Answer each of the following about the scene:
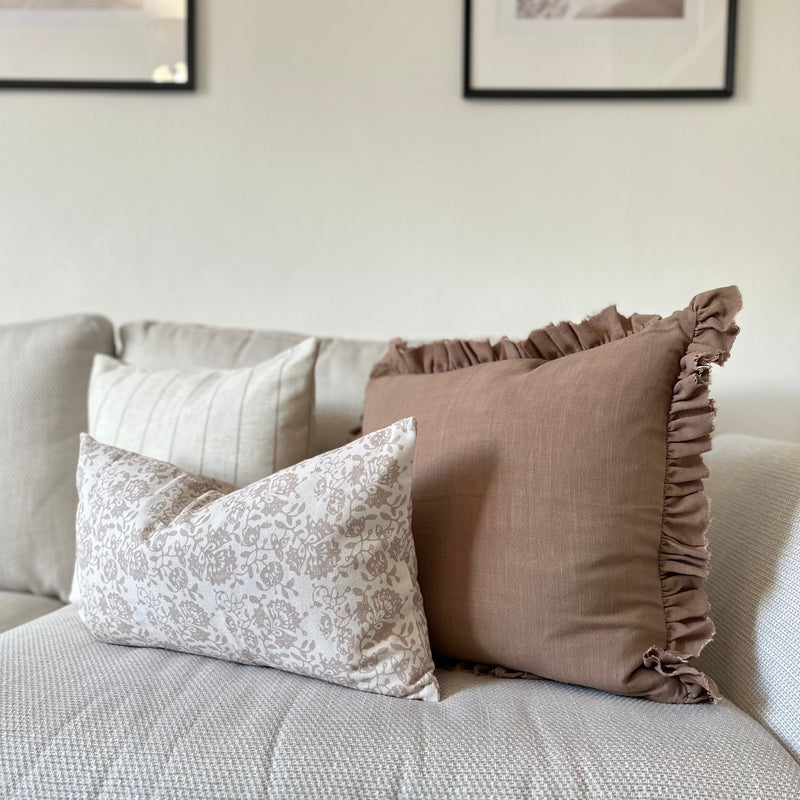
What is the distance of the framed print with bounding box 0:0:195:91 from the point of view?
160 centimetres

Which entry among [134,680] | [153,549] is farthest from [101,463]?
[134,680]

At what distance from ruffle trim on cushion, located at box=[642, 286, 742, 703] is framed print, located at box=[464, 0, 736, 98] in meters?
0.83

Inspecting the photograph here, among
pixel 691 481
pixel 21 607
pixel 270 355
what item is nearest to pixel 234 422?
pixel 270 355

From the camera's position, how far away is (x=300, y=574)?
0.83 metres

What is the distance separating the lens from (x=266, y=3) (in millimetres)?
1585

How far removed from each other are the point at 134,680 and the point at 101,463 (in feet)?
0.95

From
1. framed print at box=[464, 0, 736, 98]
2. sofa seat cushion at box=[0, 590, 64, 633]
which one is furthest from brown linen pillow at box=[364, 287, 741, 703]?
framed print at box=[464, 0, 736, 98]

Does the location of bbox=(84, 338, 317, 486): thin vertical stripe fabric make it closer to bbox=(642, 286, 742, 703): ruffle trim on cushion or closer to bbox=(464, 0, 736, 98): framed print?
bbox=(642, 286, 742, 703): ruffle trim on cushion

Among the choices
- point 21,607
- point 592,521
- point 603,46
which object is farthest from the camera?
point 603,46

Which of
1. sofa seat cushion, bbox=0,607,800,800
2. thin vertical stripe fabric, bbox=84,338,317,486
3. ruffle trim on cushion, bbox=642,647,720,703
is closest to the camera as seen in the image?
sofa seat cushion, bbox=0,607,800,800

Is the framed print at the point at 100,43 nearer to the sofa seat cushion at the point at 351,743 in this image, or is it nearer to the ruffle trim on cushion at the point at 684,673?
the sofa seat cushion at the point at 351,743

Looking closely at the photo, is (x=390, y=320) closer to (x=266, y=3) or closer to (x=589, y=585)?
(x=266, y=3)

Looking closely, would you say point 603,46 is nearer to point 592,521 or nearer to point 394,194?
point 394,194

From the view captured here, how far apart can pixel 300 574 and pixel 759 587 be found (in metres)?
0.55
